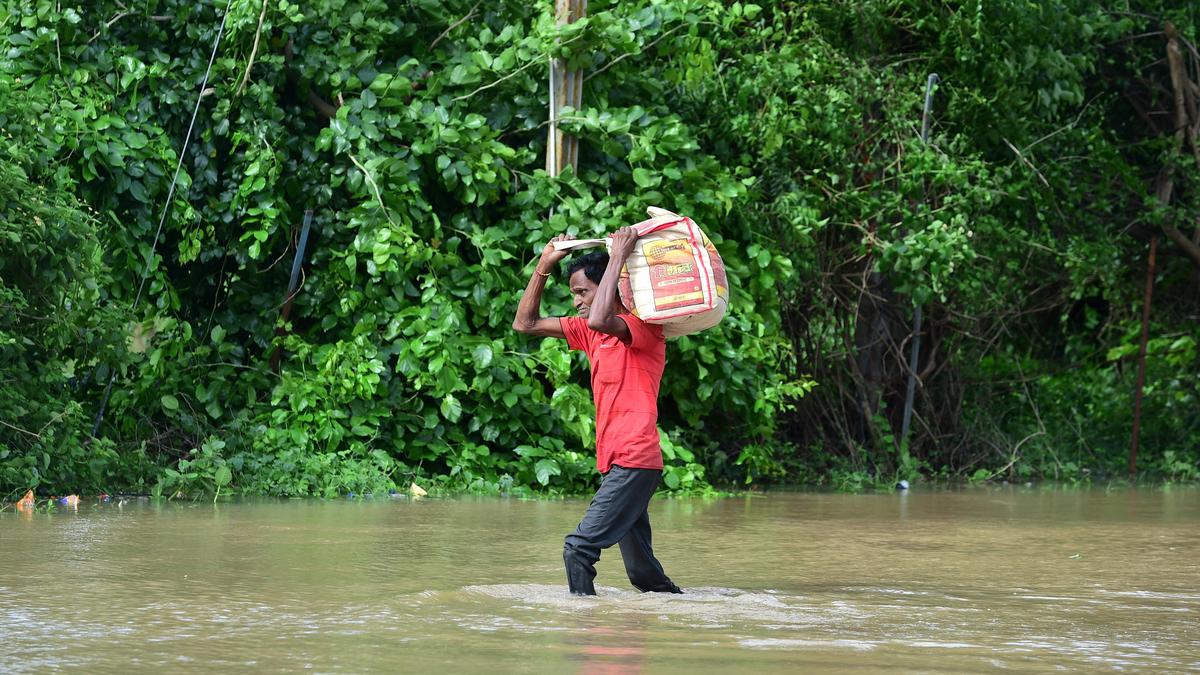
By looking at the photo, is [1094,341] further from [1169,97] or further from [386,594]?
[386,594]

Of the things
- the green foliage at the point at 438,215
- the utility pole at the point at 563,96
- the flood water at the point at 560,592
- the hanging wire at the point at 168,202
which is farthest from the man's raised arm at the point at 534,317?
the hanging wire at the point at 168,202

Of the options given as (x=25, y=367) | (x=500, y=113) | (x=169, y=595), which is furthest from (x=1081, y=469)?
(x=169, y=595)

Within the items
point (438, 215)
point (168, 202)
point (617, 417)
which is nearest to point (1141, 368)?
point (438, 215)

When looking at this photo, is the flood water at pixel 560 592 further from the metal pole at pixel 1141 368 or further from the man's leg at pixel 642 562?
the metal pole at pixel 1141 368

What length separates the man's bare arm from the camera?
241 inches

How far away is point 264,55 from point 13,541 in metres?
4.75

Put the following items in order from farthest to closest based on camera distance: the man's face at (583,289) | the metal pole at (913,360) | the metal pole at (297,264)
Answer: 1. the metal pole at (913,360)
2. the metal pole at (297,264)
3. the man's face at (583,289)

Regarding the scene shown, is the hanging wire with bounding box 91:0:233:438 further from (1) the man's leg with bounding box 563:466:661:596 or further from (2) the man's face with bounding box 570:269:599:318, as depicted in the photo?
(1) the man's leg with bounding box 563:466:661:596

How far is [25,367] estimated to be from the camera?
10070mm

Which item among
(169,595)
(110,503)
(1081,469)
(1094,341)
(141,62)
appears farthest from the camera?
(1094,341)

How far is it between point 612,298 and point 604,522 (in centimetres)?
85

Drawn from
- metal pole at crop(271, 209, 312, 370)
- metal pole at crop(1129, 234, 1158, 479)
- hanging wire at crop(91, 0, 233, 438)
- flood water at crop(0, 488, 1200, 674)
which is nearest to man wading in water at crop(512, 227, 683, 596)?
flood water at crop(0, 488, 1200, 674)

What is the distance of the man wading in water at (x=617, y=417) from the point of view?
20.1ft

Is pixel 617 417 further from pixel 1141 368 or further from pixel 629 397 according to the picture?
pixel 1141 368
